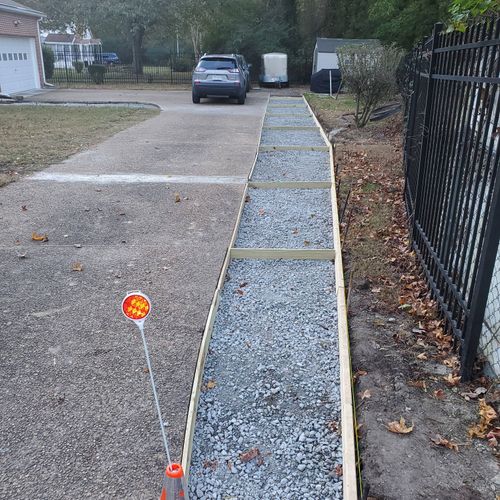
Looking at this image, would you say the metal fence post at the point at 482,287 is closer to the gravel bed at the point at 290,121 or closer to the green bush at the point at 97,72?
the gravel bed at the point at 290,121

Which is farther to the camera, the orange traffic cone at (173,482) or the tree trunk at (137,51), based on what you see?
the tree trunk at (137,51)

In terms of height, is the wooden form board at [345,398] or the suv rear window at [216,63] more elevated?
the suv rear window at [216,63]

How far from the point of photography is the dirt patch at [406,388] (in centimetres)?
244

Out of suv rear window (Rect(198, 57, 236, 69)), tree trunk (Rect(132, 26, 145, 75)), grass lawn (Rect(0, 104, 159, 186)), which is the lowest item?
grass lawn (Rect(0, 104, 159, 186))

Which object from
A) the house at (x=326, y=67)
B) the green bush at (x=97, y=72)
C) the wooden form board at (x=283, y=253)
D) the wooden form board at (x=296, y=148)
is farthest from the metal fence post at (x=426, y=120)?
the green bush at (x=97, y=72)

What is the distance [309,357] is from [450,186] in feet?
5.64

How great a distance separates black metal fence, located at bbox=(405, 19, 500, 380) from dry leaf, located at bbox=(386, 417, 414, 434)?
24.6 inches

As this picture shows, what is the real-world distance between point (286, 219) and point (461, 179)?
2.79 metres

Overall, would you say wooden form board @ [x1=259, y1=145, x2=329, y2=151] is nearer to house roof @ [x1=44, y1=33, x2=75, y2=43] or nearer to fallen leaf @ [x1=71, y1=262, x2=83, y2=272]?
fallen leaf @ [x1=71, y1=262, x2=83, y2=272]

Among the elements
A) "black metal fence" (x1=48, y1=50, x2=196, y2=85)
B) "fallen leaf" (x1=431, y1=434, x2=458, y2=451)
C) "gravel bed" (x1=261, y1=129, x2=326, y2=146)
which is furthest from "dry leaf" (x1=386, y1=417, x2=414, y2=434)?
"black metal fence" (x1=48, y1=50, x2=196, y2=85)

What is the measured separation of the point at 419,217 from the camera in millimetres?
4926

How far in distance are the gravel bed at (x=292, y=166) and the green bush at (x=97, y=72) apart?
23101mm

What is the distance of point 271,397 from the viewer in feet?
9.98

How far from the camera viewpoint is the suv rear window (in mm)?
18109
